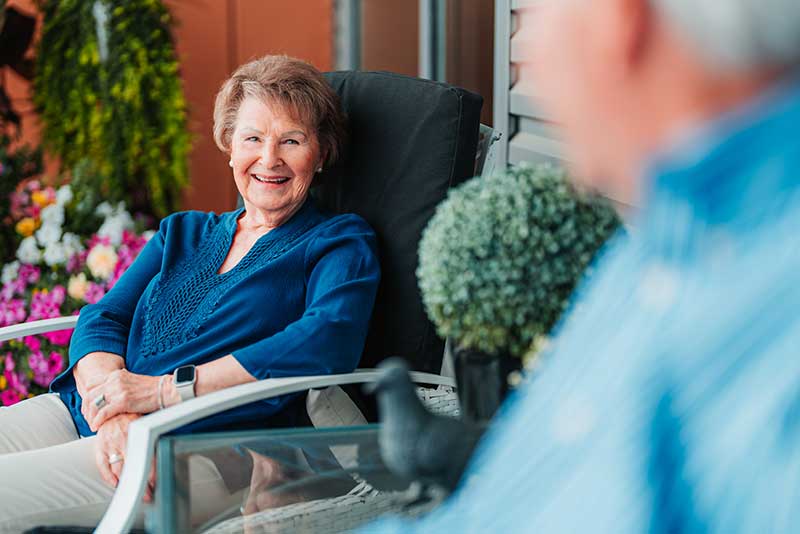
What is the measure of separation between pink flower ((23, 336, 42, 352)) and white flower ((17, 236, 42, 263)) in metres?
0.31

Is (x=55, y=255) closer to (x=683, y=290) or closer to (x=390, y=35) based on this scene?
(x=390, y=35)

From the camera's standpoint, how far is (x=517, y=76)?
292 centimetres

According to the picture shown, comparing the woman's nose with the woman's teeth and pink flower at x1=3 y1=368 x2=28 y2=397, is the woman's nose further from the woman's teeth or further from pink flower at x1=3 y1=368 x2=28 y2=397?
pink flower at x1=3 y1=368 x2=28 y2=397

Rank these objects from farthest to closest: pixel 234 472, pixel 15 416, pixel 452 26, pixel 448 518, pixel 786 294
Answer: pixel 452 26 → pixel 15 416 → pixel 234 472 → pixel 448 518 → pixel 786 294

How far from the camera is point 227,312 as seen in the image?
6.39 ft

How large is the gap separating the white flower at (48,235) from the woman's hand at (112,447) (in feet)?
4.97

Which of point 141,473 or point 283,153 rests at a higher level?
point 283,153

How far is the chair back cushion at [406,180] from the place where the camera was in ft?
6.65

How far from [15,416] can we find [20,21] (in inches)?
103

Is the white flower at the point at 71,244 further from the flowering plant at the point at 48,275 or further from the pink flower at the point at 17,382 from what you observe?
the pink flower at the point at 17,382

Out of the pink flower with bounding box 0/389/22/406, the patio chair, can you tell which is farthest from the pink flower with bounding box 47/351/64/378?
the patio chair

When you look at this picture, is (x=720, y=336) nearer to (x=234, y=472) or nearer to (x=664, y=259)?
(x=664, y=259)

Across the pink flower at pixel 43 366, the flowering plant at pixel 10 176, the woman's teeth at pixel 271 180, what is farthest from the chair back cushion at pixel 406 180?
the flowering plant at pixel 10 176

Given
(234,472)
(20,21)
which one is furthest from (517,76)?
(20,21)
